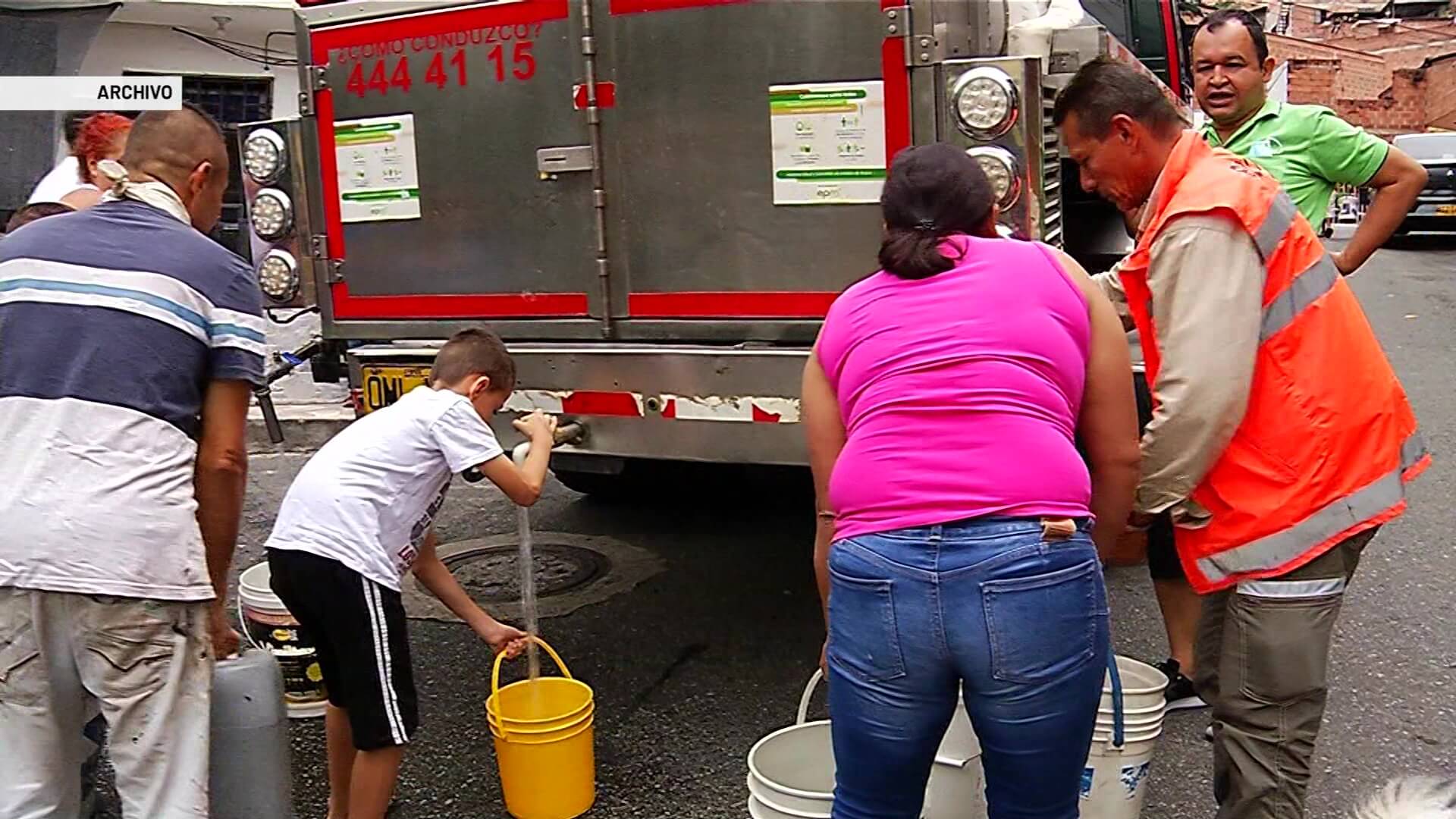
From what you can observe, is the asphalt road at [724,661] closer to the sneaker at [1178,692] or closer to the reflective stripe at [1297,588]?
the sneaker at [1178,692]

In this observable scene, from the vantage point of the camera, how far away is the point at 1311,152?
378cm

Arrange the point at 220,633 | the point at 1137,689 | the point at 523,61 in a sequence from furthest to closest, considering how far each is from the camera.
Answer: the point at 523,61 < the point at 1137,689 < the point at 220,633

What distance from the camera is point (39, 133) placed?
37.9ft

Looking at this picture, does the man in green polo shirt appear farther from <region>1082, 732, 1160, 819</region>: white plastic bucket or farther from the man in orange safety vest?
<region>1082, 732, 1160, 819</region>: white plastic bucket

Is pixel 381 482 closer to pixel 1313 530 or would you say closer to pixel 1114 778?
pixel 1114 778

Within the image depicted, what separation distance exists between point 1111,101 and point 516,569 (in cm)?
375

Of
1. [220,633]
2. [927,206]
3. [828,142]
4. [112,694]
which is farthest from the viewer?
[828,142]

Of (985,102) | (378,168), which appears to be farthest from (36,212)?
(985,102)

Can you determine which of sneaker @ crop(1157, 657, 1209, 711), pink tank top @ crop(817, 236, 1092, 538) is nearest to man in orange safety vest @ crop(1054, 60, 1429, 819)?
A: pink tank top @ crop(817, 236, 1092, 538)

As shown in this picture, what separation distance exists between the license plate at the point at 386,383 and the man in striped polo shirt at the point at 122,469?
1.52 m

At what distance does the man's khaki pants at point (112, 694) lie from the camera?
8.56 ft

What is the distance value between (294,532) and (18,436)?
675 millimetres

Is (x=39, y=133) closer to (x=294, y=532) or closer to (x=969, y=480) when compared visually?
(x=294, y=532)

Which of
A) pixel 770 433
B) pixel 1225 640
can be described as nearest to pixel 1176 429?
pixel 1225 640
